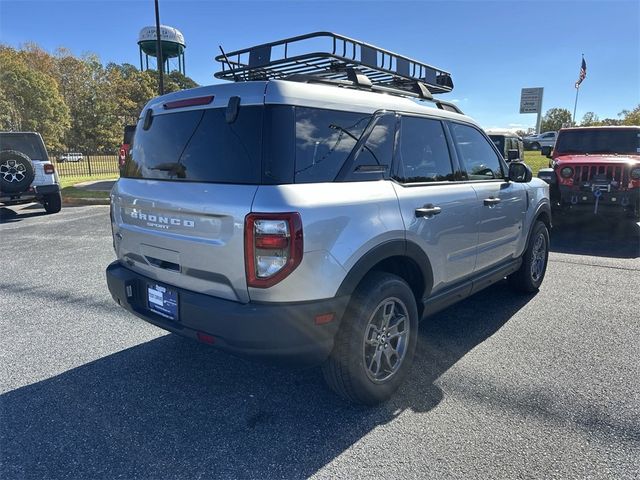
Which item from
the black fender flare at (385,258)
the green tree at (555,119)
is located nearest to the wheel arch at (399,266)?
the black fender flare at (385,258)

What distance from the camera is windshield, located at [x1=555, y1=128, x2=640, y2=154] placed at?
8.80 m

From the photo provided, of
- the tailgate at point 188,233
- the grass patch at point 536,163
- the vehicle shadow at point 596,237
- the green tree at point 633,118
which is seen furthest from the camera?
the green tree at point 633,118

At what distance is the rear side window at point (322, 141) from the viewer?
238cm

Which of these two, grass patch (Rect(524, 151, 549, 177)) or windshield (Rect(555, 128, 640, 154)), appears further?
grass patch (Rect(524, 151, 549, 177))

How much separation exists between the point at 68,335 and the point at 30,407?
1104mm

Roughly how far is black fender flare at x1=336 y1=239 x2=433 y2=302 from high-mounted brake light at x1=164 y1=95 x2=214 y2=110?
1.28 metres

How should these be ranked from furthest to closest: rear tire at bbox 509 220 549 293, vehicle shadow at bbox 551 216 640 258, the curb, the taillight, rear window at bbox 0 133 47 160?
the curb
rear window at bbox 0 133 47 160
vehicle shadow at bbox 551 216 640 258
rear tire at bbox 509 220 549 293
the taillight

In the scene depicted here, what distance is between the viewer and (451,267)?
11.0 feet

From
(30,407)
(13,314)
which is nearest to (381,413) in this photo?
(30,407)

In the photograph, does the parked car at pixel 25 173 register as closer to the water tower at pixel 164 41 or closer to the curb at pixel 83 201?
the curb at pixel 83 201

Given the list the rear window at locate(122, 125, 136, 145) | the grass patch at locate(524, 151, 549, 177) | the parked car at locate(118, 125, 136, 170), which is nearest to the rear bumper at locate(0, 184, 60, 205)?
the parked car at locate(118, 125, 136, 170)

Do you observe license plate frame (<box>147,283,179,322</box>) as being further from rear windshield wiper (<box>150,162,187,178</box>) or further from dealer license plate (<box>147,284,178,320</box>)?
rear windshield wiper (<box>150,162,187,178</box>)

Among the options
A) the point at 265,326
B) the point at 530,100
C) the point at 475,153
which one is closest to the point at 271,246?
the point at 265,326

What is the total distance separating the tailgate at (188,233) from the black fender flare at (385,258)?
22.6 inches
